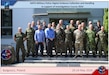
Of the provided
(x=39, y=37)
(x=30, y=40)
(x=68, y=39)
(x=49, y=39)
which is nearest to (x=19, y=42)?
(x=30, y=40)

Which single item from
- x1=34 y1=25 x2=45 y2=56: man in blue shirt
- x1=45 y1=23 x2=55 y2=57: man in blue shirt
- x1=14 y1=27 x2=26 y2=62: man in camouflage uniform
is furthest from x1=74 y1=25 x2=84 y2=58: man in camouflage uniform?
x1=14 y1=27 x2=26 y2=62: man in camouflage uniform

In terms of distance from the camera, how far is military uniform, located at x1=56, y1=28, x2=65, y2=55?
5629 mm

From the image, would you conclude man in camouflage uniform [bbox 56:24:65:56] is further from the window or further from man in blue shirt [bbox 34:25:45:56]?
the window

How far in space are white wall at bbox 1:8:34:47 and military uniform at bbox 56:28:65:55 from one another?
1.57 feet

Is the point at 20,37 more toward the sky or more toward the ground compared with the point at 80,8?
more toward the ground

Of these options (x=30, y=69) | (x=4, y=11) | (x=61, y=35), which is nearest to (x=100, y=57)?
(x=61, y=35)

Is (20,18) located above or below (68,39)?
above

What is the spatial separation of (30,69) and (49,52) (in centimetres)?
38

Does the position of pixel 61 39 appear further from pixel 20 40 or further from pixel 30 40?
pixel 20 40

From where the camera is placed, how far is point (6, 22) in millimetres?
5410

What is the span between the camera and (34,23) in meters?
5.56

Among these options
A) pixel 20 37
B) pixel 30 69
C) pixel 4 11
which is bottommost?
pixel 30 69

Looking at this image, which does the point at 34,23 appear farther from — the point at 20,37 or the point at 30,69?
the point at 30,69

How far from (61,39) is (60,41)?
4 centimetres
